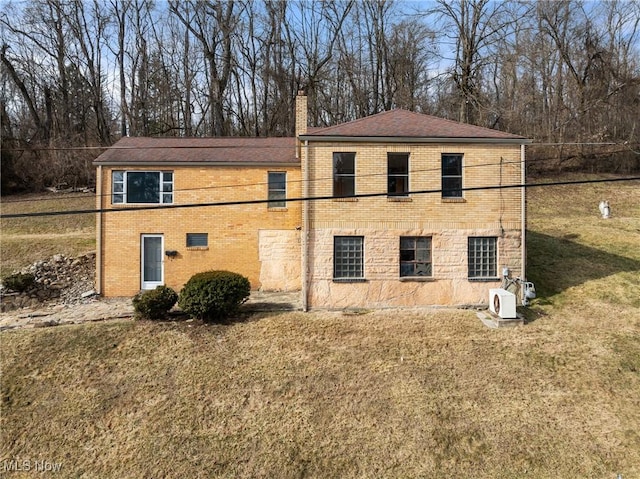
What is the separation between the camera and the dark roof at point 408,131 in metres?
12.3

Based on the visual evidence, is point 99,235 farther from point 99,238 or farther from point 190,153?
point 190,153

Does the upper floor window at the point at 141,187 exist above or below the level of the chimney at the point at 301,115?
below

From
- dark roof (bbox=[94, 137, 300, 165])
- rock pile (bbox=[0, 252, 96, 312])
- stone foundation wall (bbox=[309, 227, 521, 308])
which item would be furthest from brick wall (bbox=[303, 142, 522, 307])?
rock pile (bbox=[0, 252, 96, 312])

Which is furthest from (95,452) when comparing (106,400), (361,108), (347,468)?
(361,108)

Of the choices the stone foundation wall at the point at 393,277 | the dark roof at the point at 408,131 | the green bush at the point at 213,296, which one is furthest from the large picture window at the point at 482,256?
the green bush at the point at 213,296

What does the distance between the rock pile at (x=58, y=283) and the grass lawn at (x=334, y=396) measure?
3.12m

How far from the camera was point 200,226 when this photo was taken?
14094mm

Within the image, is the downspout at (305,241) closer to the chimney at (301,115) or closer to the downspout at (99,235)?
the chimney at (301,115)

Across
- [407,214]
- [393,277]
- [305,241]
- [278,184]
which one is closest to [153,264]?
[278,184]

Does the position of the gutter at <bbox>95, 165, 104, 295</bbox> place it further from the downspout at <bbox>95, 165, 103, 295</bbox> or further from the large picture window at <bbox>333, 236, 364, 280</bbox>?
the large picture window at <bbox>333, 236, 364, 280</bbox>

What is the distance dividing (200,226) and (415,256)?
25.7 ft

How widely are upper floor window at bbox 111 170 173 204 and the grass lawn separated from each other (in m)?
5.03

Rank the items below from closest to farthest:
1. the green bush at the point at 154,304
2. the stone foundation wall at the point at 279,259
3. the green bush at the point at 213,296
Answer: the green bush at the point at 213,296
the green bush at the point at 154,304
the stone foundation wall at the point at 279,259

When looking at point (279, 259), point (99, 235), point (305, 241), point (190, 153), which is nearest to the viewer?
point (305, 241)
